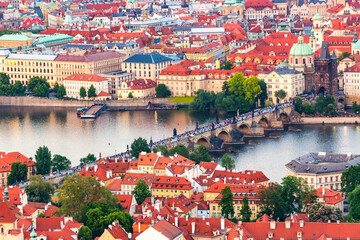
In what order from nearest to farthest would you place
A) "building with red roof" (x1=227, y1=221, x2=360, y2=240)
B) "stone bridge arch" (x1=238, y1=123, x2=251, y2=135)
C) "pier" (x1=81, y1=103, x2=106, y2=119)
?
"building with red roof" (x1=227, y1=221, x2=360, y2=240), "stone bridge arch" (x1=238, y1=123, x2=251, y2=135), "pier" (x1=81, y1=103, x2=106, y2=119)

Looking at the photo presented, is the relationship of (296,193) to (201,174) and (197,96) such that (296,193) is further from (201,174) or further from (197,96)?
(197,96)

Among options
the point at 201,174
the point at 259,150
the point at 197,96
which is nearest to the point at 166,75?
the point at 197,96

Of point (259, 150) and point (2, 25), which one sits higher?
point (2, 25)

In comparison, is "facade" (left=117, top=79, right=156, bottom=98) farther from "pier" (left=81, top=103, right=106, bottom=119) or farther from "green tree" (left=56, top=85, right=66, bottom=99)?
"green tree" (left=56, top=85, right=66, bottom=99)

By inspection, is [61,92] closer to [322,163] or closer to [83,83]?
[83,83]

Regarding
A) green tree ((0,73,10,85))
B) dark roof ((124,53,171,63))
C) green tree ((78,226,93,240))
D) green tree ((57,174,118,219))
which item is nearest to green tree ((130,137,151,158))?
green tree ((57,174,118,219))

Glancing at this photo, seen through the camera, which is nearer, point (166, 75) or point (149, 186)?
point (149, 186)

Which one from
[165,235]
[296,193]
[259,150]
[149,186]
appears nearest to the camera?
Result: [165,235]
